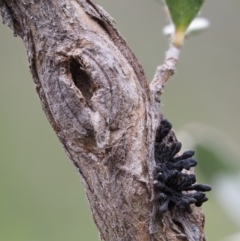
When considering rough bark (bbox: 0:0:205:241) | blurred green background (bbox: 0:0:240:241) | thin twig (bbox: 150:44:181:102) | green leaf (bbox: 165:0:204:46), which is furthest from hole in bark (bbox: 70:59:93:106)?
blurred green background (bbox: 0:0:240:241)

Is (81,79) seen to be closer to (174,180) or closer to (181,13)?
(174,180)

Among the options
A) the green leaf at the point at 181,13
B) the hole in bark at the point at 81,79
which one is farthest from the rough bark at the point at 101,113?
the green leaf at the point at 181,13

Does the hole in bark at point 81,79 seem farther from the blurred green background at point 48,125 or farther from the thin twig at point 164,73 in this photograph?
the blurred green background at point 48,125

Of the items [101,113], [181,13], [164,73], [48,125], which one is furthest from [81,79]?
[48,125]

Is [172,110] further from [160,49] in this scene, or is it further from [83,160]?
[83,160]

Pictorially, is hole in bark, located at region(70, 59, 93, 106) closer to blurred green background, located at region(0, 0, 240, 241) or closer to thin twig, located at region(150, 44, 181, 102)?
thin twig, located at region(150, 44, 181, 102)

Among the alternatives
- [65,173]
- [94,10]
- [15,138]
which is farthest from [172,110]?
[94,10]
